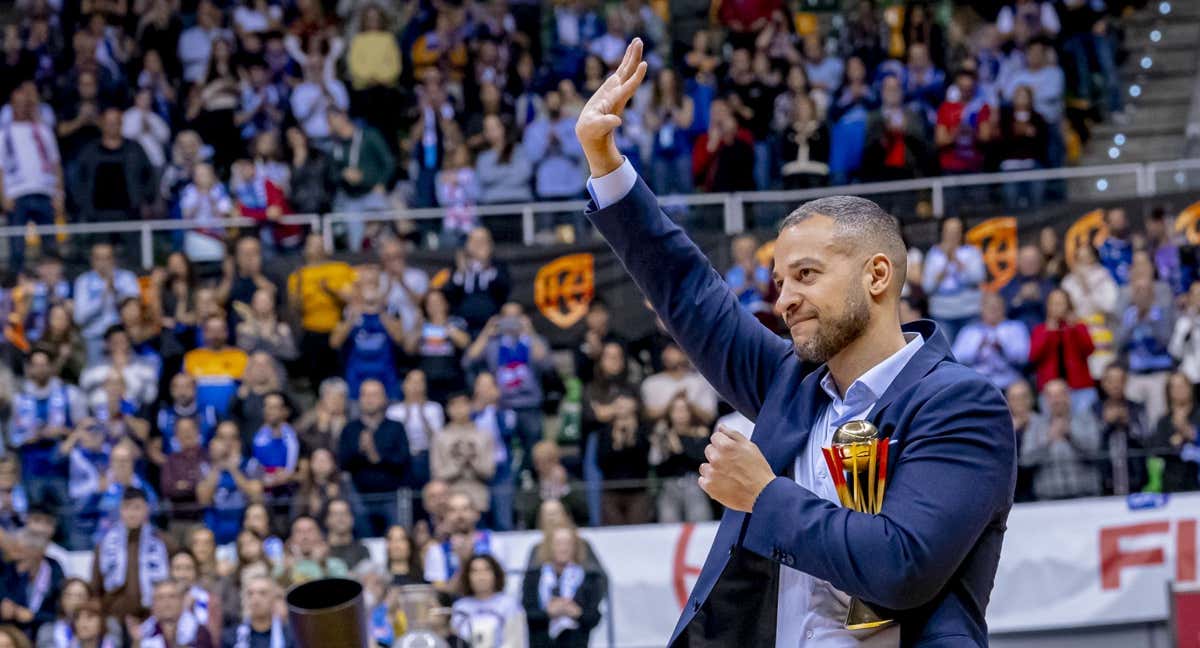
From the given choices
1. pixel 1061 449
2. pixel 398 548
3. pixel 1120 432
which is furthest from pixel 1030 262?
pixel 398 548

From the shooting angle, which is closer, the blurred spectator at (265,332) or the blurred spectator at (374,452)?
the blurred spectator at (374,452)

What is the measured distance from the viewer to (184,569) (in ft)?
37.0

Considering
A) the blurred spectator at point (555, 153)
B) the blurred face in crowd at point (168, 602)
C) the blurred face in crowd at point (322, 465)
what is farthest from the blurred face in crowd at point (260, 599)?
the blurred spectator at point (555, 153)

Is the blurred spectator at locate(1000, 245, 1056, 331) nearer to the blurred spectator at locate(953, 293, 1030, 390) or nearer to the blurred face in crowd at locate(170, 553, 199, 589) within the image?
the blurred spectator at locate(953, 293, 1030, 390)

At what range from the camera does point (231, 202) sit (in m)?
14.7

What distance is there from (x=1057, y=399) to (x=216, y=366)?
252 inches

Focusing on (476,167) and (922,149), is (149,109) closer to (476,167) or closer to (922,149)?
(476,167)

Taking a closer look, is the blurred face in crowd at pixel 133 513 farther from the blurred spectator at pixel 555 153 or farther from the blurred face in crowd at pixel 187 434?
the blurred spectator at pixel 555 153

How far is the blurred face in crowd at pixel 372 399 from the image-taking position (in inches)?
494

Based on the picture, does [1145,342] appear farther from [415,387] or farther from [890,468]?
[890,468]

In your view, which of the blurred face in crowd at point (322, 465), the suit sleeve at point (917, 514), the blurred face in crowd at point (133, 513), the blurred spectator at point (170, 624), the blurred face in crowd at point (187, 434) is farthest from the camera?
the blurred face in crowd at point (187, 434)

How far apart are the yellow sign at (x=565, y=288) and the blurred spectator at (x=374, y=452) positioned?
6.04 feet

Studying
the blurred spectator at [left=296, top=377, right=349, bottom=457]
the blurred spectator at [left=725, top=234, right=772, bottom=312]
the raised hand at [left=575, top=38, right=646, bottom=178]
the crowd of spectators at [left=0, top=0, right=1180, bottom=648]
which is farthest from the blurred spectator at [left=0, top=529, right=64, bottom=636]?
the raised hand at [left=575, top=38, right=646, bottom=178]

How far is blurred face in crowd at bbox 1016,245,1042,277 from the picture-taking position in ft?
44.1
